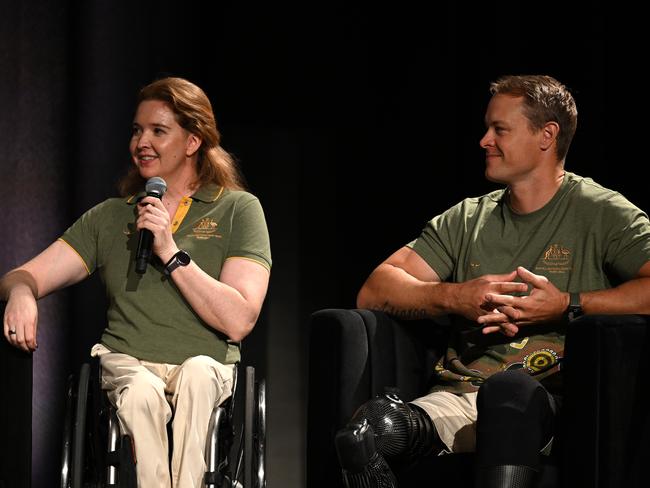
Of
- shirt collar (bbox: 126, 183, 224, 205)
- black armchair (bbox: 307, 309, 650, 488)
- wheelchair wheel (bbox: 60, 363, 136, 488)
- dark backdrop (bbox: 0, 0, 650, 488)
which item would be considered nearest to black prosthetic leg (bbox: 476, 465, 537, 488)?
black armchair (bbox: 307, 309, 650, 488)

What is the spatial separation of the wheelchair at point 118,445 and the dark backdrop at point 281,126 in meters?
1.35

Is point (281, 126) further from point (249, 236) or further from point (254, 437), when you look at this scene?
point (254, 437)

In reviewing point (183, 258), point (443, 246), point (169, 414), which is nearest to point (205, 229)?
point (183, 258)

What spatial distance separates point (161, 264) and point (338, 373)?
1.83 ft

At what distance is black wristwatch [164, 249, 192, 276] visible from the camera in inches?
103

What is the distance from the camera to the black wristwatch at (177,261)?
103 inches

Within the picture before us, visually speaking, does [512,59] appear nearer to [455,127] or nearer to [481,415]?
[455,127]

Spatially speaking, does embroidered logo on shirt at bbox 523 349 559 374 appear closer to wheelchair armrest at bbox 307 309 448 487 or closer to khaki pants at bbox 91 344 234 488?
wheelchair armrest at bbox 307 309 448 487

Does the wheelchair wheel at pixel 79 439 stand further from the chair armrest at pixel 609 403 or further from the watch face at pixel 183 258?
the chair armrest at pixel 609 403

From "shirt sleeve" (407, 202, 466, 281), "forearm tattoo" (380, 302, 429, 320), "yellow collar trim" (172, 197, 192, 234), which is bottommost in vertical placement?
"forearm tattoo" (380, 302, 429, 320)

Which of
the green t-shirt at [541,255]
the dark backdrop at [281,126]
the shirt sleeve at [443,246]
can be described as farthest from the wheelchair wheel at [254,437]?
the dark backdrop at [281,126]

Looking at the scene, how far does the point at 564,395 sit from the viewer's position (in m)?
2.20

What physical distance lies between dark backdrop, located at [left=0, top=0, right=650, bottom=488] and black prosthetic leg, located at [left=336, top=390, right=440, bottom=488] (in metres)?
1.50

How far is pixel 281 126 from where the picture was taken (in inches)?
159
